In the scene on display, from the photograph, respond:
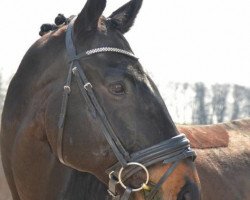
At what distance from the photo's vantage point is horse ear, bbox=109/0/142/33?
14.5 ft

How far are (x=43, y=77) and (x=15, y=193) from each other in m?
1.21

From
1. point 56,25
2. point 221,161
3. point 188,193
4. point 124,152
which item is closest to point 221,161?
point 221,161

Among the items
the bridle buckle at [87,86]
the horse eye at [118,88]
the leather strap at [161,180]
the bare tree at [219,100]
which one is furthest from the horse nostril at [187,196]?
the bare tree at [219,100]

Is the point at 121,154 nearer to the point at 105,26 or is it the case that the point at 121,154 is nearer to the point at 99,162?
the point at 99,162

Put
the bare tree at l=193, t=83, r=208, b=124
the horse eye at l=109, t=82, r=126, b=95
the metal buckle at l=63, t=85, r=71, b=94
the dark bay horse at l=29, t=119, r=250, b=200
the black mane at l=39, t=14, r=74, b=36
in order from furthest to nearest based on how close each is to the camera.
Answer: the bare tree at l=193, t=83, r=208, b=124, the dark bay horse at l=29, t=119, r=250, b=200, the black mane at l=39, t=14, r=74, b=36, the metal buckle at l=63, t=85, r=71, b=94, the horse eye at l=109, t=82, r=126, b=95

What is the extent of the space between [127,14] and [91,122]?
1.20 meters

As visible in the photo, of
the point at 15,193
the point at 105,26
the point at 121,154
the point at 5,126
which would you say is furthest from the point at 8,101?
the point at 121,154

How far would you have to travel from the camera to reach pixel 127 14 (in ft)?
14.7

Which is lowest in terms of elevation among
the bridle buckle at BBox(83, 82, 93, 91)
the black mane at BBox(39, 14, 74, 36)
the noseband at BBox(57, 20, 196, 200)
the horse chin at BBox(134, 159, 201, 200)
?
the horse chin at BBox(134, 159, 201, 200)

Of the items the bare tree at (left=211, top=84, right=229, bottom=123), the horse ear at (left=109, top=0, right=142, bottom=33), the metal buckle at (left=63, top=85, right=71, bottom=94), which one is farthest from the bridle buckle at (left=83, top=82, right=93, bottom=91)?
the bare tree at (left=211, top=84, right=229, bottom=123)

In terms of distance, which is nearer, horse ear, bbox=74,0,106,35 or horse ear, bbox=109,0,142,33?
horse ear, bbox=74,0,106,35

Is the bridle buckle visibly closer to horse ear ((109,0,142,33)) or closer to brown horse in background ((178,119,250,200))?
horse ear ((109,0,142,33))

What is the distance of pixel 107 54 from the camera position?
3.93 m

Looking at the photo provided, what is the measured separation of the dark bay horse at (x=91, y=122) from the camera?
141 inches
